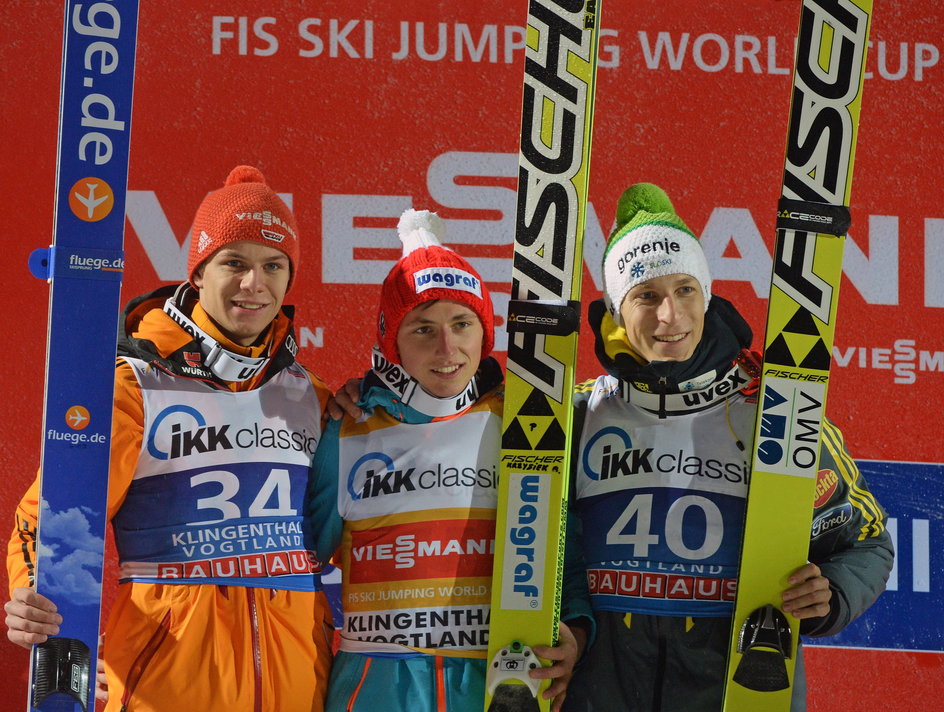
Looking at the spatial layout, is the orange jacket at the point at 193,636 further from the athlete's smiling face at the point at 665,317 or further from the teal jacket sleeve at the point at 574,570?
the athlete's smiling face at the point at 665,317

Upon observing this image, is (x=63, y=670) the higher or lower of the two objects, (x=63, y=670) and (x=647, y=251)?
the lower

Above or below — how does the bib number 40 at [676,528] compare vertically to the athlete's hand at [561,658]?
above

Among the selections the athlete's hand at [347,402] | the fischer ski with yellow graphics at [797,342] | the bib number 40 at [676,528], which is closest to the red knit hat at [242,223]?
the athlete's hand at [347,402]

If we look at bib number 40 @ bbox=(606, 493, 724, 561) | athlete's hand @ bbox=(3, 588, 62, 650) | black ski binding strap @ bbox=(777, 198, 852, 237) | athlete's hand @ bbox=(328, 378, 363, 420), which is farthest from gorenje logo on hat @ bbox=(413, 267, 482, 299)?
athlete's hand @ bbox=(3, 588, 62, 650)

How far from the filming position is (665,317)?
2.07m

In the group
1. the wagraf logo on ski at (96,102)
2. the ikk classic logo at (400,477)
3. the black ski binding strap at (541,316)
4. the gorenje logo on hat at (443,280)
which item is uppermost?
the wagraf logo on ski at (96,102)

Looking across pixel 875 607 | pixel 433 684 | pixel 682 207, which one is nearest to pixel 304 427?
pixel 433 684

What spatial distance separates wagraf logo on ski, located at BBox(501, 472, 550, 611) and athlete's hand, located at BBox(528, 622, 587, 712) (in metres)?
0.08

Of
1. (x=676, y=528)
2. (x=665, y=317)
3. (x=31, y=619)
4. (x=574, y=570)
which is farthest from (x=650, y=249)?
(x=31, y=619)

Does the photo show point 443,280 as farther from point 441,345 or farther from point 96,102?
point 96,102

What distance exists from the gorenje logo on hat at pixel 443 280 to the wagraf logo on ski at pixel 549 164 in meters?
0.11

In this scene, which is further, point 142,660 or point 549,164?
point 549,164

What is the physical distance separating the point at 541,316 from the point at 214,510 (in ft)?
2.36

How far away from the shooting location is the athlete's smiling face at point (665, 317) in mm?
2072
